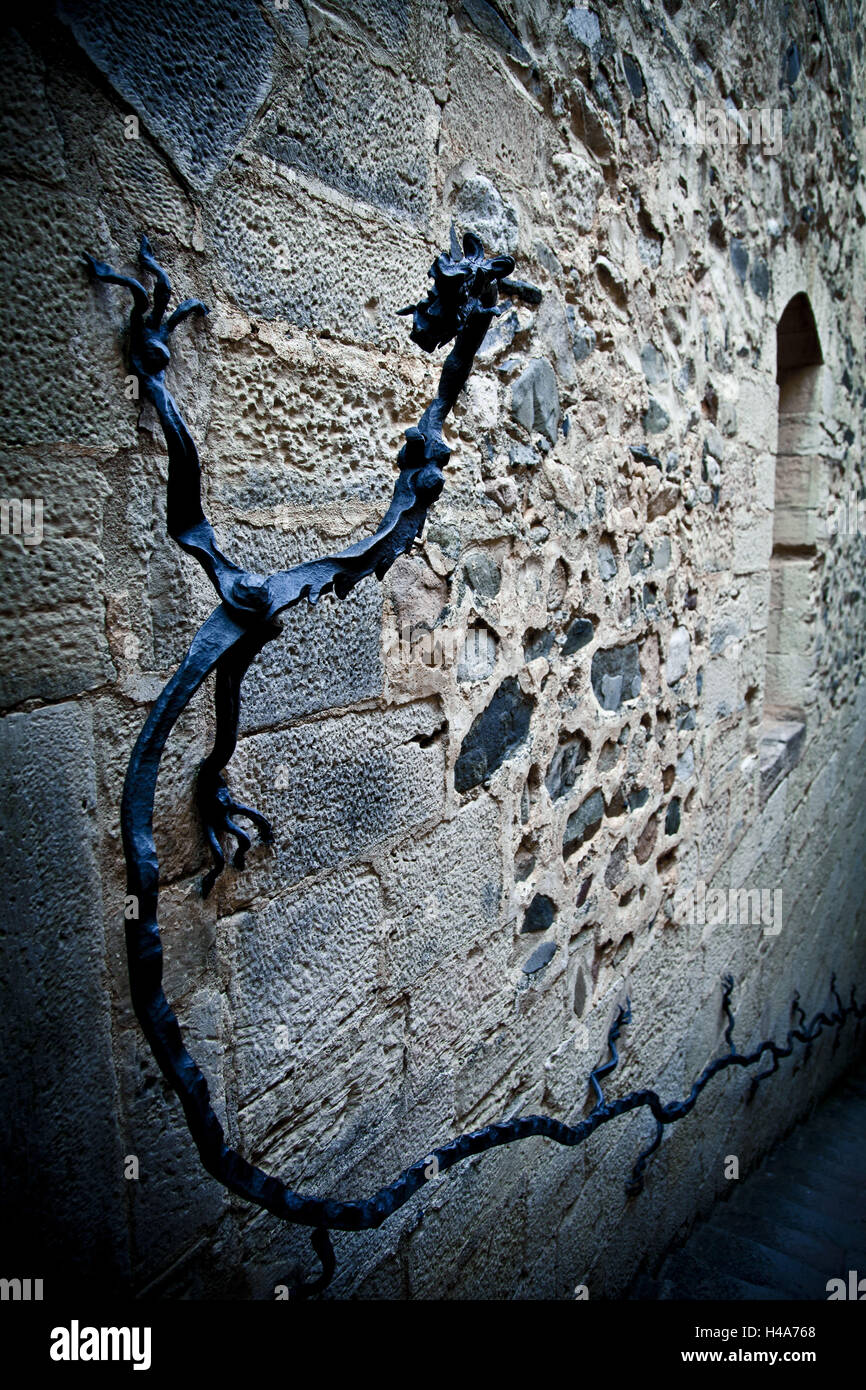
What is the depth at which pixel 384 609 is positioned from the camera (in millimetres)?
1261

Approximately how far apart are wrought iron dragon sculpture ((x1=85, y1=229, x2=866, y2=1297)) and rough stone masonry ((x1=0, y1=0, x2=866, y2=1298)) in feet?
0.12

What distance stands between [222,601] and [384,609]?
0.53 metres

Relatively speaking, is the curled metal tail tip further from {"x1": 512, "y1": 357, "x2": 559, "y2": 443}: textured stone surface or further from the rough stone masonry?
{"x1": 512, "y1": 357, "x2": 559, "y2": 443}: textured stone surface

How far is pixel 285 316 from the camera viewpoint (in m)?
1.04

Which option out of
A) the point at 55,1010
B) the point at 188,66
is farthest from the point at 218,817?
the point at 188,66

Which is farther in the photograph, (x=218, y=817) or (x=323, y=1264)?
(x=323, y=1264)

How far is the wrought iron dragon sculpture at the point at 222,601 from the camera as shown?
0.72m

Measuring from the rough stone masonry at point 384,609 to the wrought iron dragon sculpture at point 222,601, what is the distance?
0.04 meters

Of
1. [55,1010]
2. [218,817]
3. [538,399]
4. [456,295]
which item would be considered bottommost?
[55,1010]

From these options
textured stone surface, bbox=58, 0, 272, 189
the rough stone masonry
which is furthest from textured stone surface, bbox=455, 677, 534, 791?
textured stone surface, bbox=58, 0, 272, 189

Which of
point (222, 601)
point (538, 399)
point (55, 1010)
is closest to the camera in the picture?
point (222, 601)

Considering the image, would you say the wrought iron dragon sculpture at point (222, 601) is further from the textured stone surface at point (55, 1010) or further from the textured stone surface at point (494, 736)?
the textured stone surface at point (494, 736)

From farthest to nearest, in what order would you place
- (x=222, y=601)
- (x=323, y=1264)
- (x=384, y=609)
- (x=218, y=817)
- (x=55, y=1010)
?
(x=384, y=609), (x=323, y=1264), (x=218, y=817), (x=55, y=1010), (x=222, y=601)

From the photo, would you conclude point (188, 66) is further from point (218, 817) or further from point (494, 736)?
point (494, 736)
